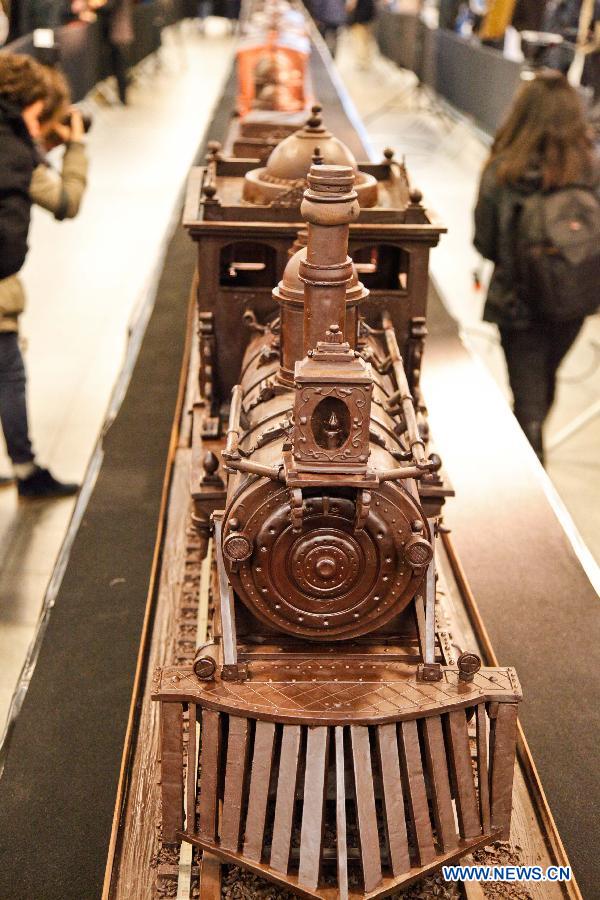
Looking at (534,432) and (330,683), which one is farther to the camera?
(534,432)

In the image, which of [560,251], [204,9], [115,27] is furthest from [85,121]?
[204,9]

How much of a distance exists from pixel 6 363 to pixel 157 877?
3.41m

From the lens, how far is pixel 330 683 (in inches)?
112

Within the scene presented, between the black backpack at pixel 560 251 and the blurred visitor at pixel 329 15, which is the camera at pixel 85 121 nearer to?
the black backpack at pixel 560 251

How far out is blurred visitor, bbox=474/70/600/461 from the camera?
16.0 feet

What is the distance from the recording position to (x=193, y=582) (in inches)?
159

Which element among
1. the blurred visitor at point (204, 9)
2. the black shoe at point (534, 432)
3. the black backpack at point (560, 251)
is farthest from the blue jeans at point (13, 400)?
the blurred visitor at point (204, 9)

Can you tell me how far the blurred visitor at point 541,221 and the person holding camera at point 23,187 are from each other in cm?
249

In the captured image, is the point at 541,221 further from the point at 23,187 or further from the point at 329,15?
the point at 329,15

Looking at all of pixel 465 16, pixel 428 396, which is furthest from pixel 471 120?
pixel 428 396

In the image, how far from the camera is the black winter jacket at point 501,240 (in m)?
5.17

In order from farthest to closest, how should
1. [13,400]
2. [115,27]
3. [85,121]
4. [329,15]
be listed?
[329,15] → [115,27] → [85,121] → [13,400]

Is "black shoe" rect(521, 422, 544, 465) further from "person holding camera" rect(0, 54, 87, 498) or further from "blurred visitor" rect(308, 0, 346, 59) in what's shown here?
"blurred visitor" rect(308, 0, 346, 59)

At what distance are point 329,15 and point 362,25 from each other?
16.0 ft
